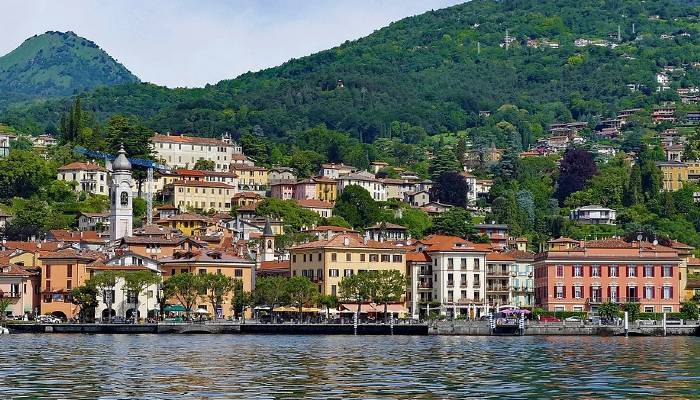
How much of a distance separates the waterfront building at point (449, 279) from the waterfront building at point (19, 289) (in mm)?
29337

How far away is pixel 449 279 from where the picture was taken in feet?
406

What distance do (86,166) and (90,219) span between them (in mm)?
14587

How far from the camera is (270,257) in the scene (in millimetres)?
140125

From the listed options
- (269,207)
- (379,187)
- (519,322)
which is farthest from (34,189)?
(519,322)

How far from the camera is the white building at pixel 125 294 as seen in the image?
374ft

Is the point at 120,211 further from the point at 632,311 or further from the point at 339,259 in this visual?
the point at 632,311

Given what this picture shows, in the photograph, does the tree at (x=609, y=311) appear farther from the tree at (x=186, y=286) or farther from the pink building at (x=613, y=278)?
the tree at (x=186, y=286)

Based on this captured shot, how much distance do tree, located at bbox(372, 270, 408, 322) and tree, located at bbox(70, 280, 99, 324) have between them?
20.3 meters

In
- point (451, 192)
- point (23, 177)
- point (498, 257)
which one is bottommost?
point (498, 257)

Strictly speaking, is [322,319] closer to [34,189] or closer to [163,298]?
[163,298]

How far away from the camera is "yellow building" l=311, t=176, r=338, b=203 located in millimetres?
182738

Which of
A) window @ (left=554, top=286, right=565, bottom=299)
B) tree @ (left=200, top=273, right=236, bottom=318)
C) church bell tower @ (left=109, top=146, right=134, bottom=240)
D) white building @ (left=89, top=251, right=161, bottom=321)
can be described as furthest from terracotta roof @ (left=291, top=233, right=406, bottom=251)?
church bell tower @ (left=109, top=146, right=134, bottom=240)

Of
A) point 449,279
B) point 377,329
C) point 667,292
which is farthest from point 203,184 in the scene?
point 377,329

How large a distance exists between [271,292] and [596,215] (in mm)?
80660
